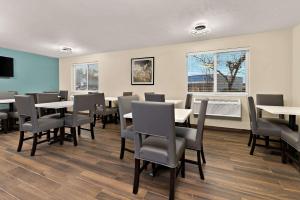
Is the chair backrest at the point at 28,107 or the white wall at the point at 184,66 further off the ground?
the white wall at the point at 184,66

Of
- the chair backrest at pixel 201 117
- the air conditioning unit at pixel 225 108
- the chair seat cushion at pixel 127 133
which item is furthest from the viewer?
the air conditioning unit at pixel 225 108

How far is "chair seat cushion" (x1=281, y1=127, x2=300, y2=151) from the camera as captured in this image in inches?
74.2

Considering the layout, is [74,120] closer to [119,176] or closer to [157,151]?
[119,176]

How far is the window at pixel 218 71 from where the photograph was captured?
3.84m

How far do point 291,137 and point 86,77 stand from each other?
20.1ft

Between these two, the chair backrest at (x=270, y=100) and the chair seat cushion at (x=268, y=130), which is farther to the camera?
the chair backrest at (x=270, y=100)

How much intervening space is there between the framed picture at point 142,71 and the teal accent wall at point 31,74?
11.9 feet

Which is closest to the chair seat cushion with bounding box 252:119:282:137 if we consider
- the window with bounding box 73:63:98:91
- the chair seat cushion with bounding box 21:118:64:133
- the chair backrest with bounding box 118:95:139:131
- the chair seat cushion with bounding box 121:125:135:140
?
the chair seat cushion with bounding box 121:125:135:140

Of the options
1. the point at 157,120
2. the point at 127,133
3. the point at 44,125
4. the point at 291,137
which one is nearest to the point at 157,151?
the point at 157,120

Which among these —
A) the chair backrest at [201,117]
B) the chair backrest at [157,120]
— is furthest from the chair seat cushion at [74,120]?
the chair backrest at [201,117]

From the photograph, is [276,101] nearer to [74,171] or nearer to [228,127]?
[228,127]

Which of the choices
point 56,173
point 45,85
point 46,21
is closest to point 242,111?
point 56,173

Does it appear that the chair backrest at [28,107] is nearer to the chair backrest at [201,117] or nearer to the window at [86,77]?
the chair backrest at [201,117]

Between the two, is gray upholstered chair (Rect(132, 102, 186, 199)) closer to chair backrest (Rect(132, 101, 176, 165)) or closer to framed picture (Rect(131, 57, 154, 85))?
chair backrest (Rect(132, 101, 176, 165))
